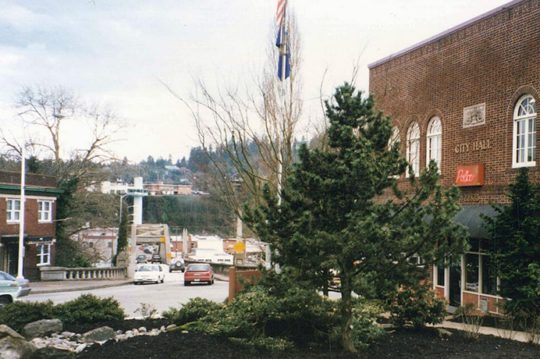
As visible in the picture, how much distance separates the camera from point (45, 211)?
41.7 metres

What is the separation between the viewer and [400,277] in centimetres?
1136

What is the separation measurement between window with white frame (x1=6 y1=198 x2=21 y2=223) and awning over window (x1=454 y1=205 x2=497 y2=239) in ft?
91.9

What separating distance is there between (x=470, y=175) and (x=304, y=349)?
1059cm

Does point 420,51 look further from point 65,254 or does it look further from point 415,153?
point 65,254

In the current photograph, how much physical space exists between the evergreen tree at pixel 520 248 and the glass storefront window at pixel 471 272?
3224 mm

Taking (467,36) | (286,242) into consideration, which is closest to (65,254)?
(467,36)

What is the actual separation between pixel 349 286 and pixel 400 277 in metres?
0.94

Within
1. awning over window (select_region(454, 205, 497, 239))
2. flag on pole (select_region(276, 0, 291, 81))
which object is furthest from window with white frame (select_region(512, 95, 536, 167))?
flag on pole (select_region(276, 0, 291, 81))

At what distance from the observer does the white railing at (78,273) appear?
1555 inches

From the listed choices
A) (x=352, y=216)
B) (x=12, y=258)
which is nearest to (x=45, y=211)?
(x=12, y=258)

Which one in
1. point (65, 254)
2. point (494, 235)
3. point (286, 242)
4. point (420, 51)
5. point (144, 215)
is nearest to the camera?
point (286, 242)

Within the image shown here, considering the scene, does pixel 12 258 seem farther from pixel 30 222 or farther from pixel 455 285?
pixel 455 285

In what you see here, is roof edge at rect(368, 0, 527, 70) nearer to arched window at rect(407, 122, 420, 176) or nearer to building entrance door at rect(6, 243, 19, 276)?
arched window at rect(407, 122, 420, 176)

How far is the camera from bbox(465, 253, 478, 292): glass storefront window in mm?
20250
